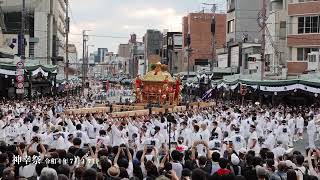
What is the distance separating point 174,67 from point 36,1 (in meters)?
45.8

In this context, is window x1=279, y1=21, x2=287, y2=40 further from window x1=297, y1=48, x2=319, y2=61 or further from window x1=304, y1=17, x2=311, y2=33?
window x1=304, y1=17, x2=311, y2=33

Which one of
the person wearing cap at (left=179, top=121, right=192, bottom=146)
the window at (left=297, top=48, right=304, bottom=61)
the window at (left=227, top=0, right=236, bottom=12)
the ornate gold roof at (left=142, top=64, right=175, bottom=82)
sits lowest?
the person wearing cap at (left=179, top=121, right=192, bottom=146)

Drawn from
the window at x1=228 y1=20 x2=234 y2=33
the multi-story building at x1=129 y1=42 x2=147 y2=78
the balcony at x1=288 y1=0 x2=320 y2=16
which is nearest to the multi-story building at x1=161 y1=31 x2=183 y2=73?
the multi-story building at x1=129 y1=42 x2=147 y2=78

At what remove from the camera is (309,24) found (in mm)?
43938

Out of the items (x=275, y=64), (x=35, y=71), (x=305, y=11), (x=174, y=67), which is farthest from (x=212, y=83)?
(x=174, y=67)

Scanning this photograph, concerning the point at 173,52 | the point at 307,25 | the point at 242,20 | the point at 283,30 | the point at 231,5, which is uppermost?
the point at 231,5

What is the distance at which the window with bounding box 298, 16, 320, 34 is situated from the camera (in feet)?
142

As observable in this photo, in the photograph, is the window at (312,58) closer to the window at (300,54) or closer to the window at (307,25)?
the window at (300,54)

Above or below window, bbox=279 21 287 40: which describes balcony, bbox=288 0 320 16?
above

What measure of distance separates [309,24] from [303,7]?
4.87ft

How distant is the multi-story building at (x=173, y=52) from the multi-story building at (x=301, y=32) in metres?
55.4

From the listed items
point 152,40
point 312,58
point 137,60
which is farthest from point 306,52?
point 137,60

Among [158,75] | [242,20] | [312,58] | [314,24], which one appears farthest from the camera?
[242,20]

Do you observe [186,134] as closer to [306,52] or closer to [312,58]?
[312,58]
